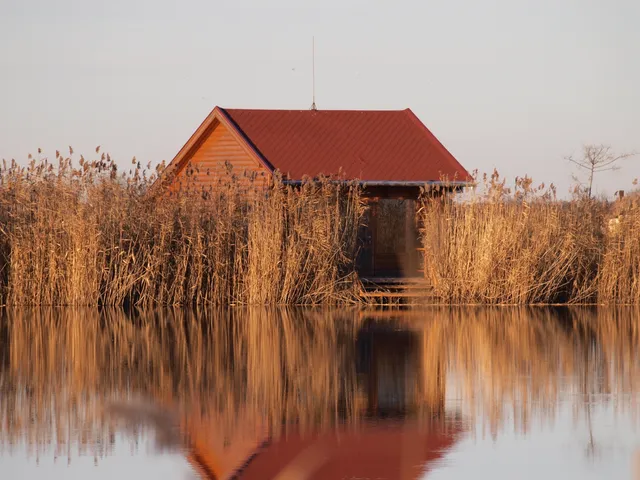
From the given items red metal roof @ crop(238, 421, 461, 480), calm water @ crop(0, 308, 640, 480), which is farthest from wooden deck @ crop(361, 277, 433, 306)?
red metal roof @ crop(238, 421, 461, 480)

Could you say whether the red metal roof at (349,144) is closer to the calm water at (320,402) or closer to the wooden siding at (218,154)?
the wooden siding at (218,154)

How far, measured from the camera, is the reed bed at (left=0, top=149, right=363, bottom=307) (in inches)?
806

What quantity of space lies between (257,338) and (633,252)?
407 inches

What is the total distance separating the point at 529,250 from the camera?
20.8m

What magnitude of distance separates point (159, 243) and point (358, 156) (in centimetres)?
968

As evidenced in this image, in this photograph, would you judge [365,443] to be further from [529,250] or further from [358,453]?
[529,250]

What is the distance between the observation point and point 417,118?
30.7 meters

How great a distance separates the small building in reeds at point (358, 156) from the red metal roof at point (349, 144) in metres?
0.03

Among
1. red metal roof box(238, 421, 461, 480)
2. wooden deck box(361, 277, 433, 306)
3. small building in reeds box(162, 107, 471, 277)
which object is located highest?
small building in reeds box(162, 107, 471, 277)

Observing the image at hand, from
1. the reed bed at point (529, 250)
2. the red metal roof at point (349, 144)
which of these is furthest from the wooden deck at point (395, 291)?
the red metal roof at point (349, 144)

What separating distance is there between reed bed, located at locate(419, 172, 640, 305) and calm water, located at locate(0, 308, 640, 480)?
474cm

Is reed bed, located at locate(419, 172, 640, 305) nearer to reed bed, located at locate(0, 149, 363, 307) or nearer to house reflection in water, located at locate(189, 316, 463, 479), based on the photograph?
reed bed, located at locate(0, 149, 363, 307)

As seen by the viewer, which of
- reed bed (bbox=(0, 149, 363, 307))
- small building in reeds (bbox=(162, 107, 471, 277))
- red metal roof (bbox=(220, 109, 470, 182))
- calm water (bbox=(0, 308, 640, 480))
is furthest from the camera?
red metal roof (bbox=(220, 109, 470, 182))

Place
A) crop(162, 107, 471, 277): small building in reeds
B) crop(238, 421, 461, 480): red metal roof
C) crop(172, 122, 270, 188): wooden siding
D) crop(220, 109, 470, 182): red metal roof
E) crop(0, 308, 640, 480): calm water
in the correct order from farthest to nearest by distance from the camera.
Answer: crop(172, 122, 270, 188): wooden siding
crop(220, 109, 470, 182): red metal roof
crop(162, 107, 471, 277): small building in reeds
crop(0, 308, 640, 480): calm water
crop(238, 421, 461, 480): red metal roof
